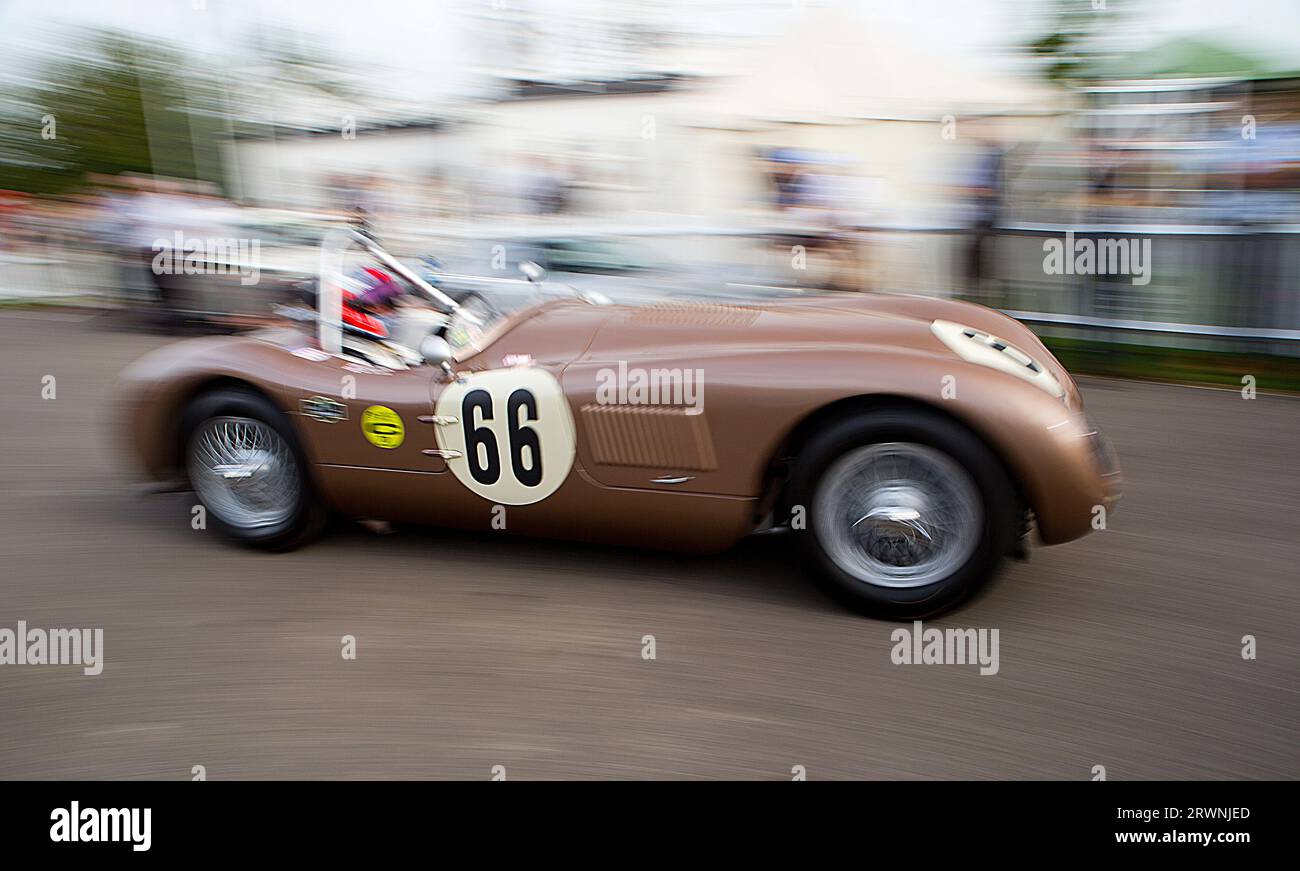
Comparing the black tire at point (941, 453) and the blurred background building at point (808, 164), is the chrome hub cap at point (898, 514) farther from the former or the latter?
the blurred background building at point (808, 164)

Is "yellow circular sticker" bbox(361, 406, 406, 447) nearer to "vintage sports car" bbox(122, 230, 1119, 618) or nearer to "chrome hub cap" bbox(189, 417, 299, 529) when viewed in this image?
"vintage sports car" bbox(122, 230, 1119, 618)

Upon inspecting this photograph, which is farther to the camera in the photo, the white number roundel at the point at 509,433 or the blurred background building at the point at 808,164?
the blurred background building at the point at 808,164

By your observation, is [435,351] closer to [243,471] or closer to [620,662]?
[243,471]

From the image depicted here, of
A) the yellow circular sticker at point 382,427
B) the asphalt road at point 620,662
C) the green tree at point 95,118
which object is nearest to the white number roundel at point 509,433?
the yellow circular sticker at point 382,427

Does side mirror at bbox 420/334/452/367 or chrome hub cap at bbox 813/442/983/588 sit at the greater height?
side mirror at bbox 420/334/452/367

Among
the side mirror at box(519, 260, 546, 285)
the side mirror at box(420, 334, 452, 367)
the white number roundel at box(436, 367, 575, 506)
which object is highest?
the side mirror at box(519, 260, 546, 285)

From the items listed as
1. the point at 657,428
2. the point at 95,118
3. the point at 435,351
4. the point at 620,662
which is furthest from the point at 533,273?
the point at 95,118

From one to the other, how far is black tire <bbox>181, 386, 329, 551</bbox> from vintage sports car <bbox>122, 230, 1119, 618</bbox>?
0.03 feet

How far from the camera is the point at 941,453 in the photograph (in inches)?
128

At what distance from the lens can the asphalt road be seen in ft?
8.98

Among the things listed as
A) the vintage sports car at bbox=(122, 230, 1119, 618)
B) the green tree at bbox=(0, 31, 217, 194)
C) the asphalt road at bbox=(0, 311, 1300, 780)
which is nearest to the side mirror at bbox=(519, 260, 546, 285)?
the vintage sports car at bbox=(122, 230, 1119, 618)

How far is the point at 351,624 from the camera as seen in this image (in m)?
3.54

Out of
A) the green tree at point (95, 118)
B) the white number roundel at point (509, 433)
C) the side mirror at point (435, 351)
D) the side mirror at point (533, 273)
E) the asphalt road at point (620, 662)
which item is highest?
the green tree at point (95, 118)

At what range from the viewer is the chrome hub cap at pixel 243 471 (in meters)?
4.10
